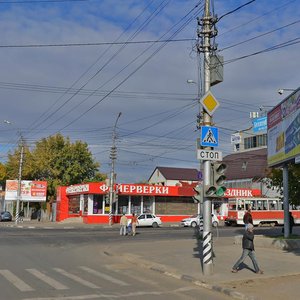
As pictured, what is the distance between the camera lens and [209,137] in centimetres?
1343

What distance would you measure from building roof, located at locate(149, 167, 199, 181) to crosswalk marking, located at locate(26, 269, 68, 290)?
78405 millimetres

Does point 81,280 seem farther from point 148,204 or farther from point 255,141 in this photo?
point 255,141

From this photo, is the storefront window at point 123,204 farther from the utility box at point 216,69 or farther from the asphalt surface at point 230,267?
the utility box at point 216,69

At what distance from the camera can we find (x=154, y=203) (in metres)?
54.8

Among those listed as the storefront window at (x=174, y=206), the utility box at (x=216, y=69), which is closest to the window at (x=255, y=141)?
the storefront window at (x=174, y=206)

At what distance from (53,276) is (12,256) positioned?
5.40 meters

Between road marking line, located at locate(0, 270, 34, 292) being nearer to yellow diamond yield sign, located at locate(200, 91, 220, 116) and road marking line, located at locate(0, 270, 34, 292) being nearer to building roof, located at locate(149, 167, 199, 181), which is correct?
yellow diamond yield sign, located at locate(200, 91, 220, 116)

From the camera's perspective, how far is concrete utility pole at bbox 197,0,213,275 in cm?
1298

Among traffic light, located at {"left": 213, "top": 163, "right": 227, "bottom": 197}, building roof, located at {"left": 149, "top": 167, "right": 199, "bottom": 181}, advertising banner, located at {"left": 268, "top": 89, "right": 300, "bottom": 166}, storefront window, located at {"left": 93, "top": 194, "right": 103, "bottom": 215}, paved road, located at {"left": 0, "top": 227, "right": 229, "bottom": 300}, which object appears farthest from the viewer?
building roof, located at {"left": 149, "top": 167, "right": 199, "bottom": 181}

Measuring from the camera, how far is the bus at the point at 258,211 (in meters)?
46.2

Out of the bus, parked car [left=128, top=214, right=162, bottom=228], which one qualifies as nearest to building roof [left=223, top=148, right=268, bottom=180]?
the bus

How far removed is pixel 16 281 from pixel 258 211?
3761 cm

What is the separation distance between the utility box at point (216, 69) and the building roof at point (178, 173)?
255 feet

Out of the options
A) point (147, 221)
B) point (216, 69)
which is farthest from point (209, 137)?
point (147, 221)
